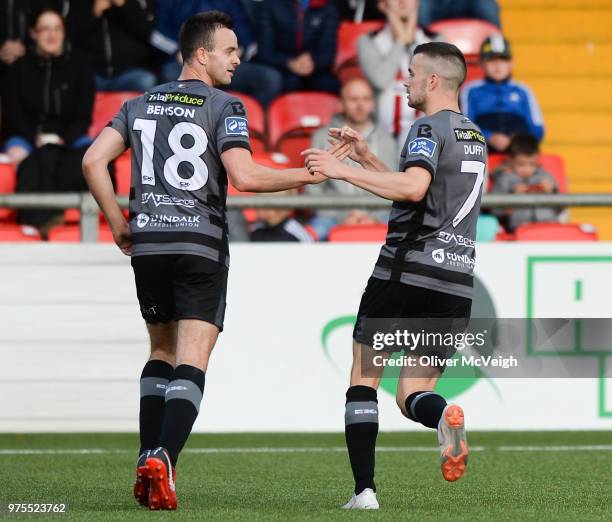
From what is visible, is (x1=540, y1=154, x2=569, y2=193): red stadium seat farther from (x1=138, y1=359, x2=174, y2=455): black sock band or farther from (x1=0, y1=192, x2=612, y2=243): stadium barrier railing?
(x1=138, y1=359, x2=174, y2=455): black sock band

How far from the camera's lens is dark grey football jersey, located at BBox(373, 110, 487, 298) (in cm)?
550

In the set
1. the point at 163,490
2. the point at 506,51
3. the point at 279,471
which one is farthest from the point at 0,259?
the point at 506,51

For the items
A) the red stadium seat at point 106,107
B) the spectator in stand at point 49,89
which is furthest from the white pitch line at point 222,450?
the red stadium seat at point 106,107

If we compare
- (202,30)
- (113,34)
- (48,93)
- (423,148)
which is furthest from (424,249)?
(113,34)

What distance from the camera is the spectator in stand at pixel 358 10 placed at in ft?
43.2

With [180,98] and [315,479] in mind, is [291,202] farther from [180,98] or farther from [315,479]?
[180,98]

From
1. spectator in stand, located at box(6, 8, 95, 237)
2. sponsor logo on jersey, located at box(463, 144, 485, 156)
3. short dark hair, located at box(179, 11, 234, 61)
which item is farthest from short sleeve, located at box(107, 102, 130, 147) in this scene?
spectator in stand, located at box(6, 8, 95, 237)

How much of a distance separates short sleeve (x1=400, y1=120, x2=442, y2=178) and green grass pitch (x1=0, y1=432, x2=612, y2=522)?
1292 millimetres

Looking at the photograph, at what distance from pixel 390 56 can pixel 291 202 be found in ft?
10.4

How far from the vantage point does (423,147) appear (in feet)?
17.7

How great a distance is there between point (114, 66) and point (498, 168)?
11.3 ft

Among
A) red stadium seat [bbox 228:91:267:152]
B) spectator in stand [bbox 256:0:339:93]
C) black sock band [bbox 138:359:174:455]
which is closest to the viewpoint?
black sock band [bbox 138:359:174:455]

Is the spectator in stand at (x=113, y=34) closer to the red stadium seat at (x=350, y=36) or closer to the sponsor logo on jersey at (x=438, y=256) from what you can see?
the red stadium seat at (x=350, y=36)

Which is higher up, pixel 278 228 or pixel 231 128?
pixel 231 128
